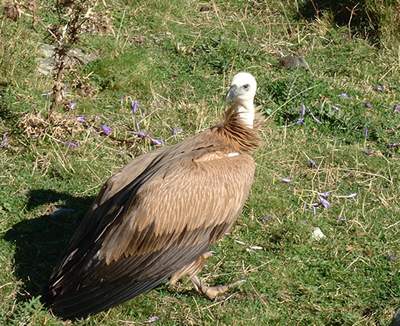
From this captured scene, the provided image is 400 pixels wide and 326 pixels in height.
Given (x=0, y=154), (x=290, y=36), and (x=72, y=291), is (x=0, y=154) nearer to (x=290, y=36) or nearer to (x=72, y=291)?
(x=72, y=291)

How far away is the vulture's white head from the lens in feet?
21.9

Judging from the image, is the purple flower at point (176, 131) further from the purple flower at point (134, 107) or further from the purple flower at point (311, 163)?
the purple flower at point (311, 163)

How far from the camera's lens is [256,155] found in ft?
26.1

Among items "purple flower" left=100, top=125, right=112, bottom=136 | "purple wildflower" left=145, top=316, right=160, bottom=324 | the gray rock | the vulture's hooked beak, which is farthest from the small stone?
the gray rock

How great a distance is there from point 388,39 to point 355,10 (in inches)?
21.8

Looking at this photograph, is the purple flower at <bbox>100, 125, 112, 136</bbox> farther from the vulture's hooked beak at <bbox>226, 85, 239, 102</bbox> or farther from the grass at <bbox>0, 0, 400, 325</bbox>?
the vulture's hooked beak at <bbox>226, 85, 239, 102</bbox>

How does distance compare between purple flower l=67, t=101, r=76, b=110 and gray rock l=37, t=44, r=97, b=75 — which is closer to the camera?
purple flower l=67, t=101, r=76, b=110

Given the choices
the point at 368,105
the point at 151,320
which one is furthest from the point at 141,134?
the point at 368,105

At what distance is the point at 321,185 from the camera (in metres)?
7.77

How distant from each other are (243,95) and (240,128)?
24 cm

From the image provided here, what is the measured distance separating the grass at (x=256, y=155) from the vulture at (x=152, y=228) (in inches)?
8.7

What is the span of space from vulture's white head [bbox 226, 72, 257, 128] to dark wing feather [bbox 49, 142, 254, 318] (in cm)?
57

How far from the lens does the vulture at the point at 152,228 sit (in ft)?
19.1

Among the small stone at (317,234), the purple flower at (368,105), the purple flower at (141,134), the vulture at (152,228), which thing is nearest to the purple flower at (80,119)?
the purple flower at (141,134)
